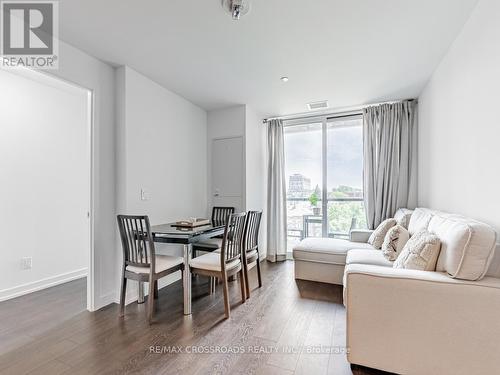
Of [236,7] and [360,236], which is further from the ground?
[236,7]

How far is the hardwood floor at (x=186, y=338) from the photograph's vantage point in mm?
1630

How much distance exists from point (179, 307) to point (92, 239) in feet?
3.65

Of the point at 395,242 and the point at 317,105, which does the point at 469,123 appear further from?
the point at 317,105

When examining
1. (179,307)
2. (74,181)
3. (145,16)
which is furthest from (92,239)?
(145,16)

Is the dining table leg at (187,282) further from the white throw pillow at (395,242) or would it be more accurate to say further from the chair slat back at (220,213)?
the white throw pillow at (395,242)

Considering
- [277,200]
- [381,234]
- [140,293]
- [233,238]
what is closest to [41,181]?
[140,293]

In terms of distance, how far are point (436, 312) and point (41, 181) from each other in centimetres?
413

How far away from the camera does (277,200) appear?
4246 mm

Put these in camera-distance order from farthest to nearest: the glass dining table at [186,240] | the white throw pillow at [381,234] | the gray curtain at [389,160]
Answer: the gray curtain at [389,160], the white throw pillow at [381,234], the glass dining table at [186,240]

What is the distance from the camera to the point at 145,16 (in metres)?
1.88

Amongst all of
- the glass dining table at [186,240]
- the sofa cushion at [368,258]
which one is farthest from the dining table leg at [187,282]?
the sofa cushion at [368,258]

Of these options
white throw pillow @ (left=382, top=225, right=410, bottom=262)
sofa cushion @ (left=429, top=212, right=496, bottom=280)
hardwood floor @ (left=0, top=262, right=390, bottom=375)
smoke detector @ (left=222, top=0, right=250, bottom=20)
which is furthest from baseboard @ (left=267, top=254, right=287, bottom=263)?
smoke detector @ (left=222, top=0, right=250, bottom=20)

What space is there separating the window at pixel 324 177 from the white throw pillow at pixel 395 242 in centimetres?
141

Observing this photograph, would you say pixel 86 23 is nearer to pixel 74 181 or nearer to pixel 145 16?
pixel 145 16
